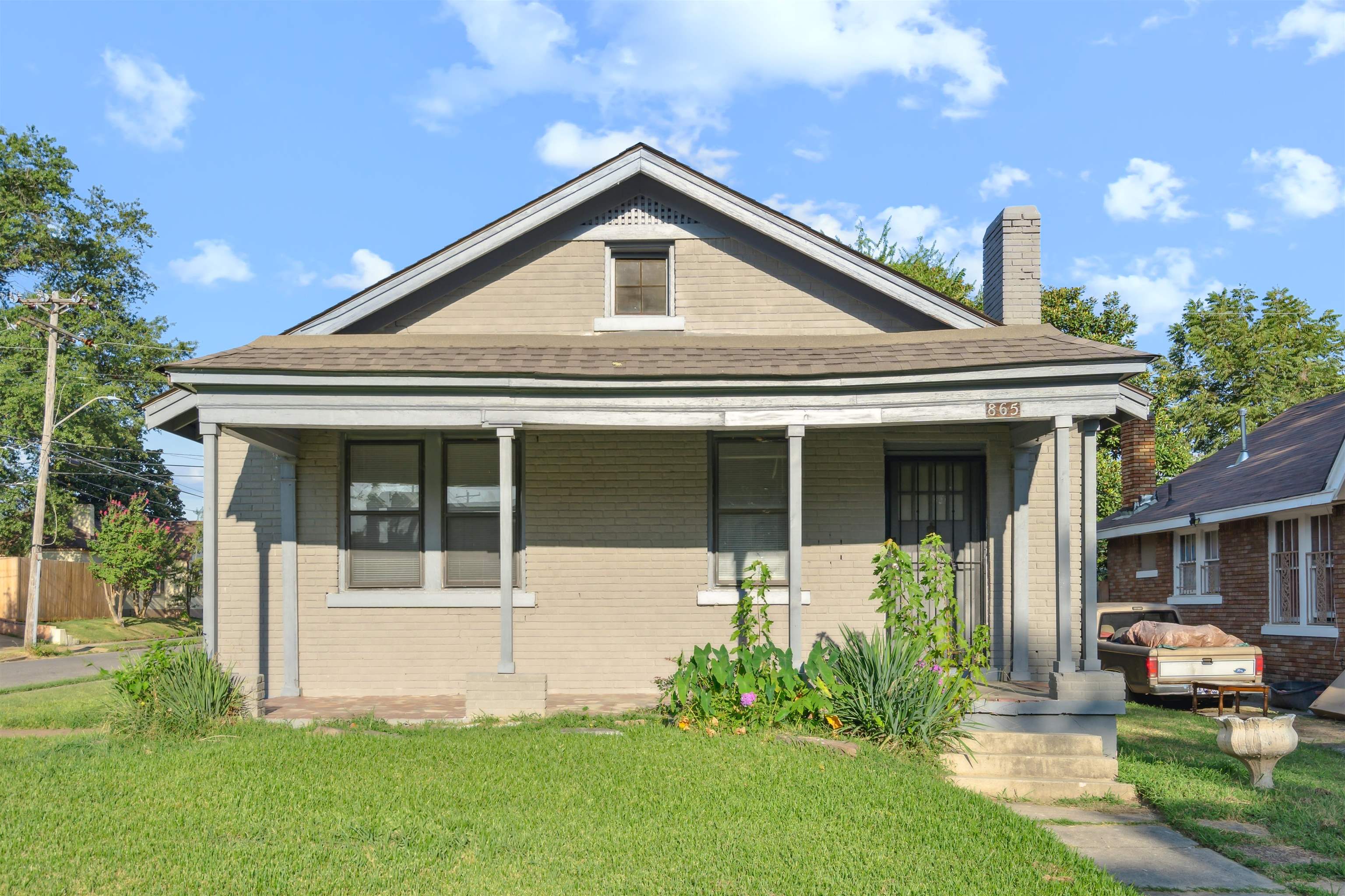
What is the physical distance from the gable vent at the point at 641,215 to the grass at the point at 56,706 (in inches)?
281

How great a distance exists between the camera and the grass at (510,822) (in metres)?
5.23

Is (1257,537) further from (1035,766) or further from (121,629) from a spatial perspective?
(121,629)

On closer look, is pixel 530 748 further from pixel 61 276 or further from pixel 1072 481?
pixel 61 276

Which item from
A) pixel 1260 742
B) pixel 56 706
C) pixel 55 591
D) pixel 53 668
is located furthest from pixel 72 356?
pixel 1260 742

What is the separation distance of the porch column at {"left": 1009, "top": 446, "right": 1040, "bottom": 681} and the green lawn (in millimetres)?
25022

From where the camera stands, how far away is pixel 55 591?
34.3m

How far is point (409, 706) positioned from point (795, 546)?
4.14m

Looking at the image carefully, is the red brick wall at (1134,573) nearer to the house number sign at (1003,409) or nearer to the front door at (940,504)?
the front door at (940,504)

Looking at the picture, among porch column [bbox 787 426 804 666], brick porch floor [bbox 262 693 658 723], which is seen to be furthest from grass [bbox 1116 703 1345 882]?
brick porch floor [bbox 262 693 658 723]

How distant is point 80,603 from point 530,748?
113 feet

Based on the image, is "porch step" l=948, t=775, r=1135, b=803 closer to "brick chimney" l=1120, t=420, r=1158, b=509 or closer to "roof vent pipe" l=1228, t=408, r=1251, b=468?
"roof vent pipe" l=1228, t=408, r=1251, b=468

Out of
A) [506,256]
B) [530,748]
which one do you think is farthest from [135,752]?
[506,256]

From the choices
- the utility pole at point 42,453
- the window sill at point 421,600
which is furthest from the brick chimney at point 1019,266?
the utility pole at point 42,453

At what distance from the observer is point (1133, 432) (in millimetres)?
22703
